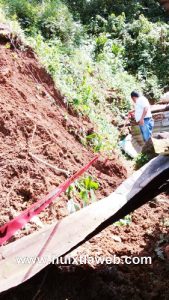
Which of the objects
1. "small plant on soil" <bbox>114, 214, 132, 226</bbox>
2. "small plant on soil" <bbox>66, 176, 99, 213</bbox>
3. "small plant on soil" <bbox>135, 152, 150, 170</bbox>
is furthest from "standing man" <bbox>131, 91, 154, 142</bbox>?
"small plant on soil" <bbox>114, 214, 132, 226</bbox>

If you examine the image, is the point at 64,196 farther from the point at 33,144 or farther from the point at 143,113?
the point at 143,113

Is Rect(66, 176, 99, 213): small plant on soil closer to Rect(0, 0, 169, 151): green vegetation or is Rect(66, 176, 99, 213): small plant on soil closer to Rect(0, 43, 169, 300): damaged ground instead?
Rect(0, 43, 169, 300): damaged ground

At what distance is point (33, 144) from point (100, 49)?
10.1 m

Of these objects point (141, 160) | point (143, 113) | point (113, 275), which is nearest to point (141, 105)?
point (143, 113)

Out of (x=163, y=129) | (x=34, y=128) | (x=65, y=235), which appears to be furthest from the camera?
(x=163, y=129)

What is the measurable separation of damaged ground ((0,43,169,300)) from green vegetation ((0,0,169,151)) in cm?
A: 100

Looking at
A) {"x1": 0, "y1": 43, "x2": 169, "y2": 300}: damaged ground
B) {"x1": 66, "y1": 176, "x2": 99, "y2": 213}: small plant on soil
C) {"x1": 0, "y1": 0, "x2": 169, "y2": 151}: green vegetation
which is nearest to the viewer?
{"x1": 0, "y1": 43, "x2": 169, "y2": 300}: damaged ground

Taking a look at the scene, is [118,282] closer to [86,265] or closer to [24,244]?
[86,265]

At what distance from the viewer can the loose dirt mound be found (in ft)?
14.5

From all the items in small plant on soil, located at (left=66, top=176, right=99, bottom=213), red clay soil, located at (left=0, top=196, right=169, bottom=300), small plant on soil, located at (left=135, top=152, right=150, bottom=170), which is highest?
small plant on soil, located at (left=66, top=176, right=99, bottom=213)

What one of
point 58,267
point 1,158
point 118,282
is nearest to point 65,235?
point 58,267

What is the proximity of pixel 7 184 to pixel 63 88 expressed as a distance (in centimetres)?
442

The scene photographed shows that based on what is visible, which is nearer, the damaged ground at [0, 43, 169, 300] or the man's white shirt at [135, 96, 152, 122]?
the damaged ground at [0, 43, 169, 300]

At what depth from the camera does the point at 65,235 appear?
2.83 meters
